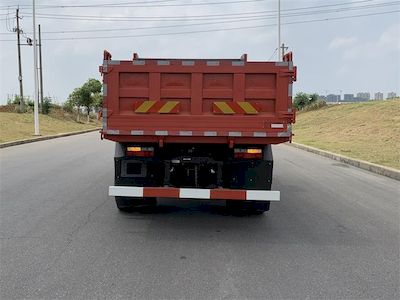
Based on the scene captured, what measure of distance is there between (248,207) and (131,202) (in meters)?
1.81

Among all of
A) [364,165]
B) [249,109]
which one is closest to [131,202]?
[249,109]

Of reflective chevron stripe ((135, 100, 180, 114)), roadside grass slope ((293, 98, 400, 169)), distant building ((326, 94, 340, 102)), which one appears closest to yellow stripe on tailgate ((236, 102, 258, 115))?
reflective chevron stripe ((135, 100, 180, 114))

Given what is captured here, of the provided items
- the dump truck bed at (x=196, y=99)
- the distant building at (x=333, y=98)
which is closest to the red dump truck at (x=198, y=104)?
the dump truck bed at (x=196, y=99)

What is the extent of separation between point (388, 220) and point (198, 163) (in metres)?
3.11

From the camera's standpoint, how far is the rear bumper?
5805mm

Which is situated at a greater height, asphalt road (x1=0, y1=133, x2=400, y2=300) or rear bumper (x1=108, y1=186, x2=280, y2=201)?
rear bumper (x1=108, y1=186, x2=280, y2=201)

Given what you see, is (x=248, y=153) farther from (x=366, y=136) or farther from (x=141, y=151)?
(x=366, y=136)

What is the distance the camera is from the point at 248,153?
6.05m

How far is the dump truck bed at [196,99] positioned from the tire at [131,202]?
140 centimetres

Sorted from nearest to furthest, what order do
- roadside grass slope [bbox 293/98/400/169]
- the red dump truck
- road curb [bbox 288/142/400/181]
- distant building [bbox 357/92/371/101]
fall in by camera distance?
the red dump truck < road curb [bbox 288/142/400/181] < roadside grass slope [bbox 293/98/400/169] < distant building [bbox 357/92/371/101]

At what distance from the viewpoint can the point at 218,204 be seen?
7.71 metres

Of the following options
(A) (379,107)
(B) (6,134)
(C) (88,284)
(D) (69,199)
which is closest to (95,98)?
(B) (6,134)

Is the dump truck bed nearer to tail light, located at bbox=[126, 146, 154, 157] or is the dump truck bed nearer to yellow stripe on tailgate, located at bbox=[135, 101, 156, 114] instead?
yellow stripe on tailgate, located at bbox=[135, 101, 156, 114]

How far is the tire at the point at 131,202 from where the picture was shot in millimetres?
6797
